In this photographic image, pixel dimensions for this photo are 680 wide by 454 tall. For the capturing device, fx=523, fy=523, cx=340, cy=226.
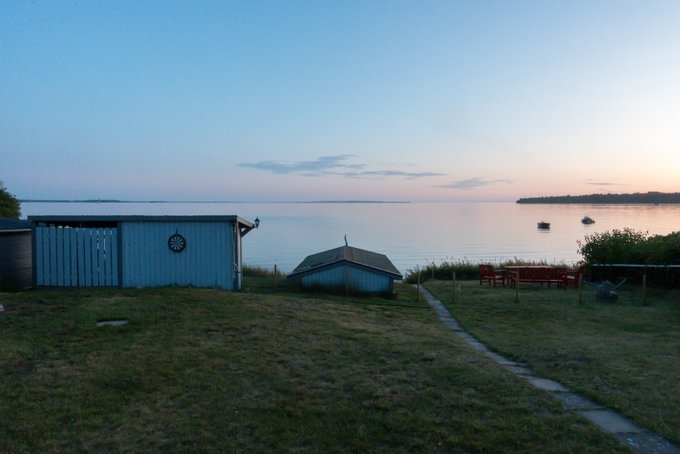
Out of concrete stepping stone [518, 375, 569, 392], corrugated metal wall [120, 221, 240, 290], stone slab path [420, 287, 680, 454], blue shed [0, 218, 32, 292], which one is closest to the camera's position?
stone slab path [420, 287, 680, 454]

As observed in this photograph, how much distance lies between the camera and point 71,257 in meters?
17.1

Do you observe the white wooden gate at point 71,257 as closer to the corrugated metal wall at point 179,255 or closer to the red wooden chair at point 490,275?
the corrugated metal wall at point 179,255

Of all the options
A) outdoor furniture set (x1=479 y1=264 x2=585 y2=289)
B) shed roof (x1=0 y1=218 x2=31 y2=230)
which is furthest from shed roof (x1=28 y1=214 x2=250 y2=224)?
outdoor furniture set (x1=479 y1=264 x2=585 y2=289)

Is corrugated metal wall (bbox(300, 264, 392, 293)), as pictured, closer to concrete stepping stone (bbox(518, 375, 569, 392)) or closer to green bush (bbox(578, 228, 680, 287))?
green bush (bbox(578, 228, 680, 287))

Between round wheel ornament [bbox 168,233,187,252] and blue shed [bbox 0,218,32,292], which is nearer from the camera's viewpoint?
round wheel ornament [bbox 168,233,187,252]

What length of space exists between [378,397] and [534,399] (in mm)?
1948

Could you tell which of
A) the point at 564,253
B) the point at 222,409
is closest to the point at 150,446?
the point at 222,409

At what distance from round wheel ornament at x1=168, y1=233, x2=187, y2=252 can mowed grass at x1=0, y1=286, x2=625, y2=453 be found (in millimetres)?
6035

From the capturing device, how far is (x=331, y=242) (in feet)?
191

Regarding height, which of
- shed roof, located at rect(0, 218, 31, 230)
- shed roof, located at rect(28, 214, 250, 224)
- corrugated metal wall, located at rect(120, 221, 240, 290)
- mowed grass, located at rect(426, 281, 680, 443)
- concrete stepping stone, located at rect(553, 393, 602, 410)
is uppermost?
shed roof, located at rect(28, 214, 250, 224)

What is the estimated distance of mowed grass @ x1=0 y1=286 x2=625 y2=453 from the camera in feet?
17.4

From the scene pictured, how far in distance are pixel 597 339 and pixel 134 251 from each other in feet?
45.6

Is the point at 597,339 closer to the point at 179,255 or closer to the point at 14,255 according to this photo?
the point at 179,255

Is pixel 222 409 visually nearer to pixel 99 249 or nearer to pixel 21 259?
pixel 99 249
